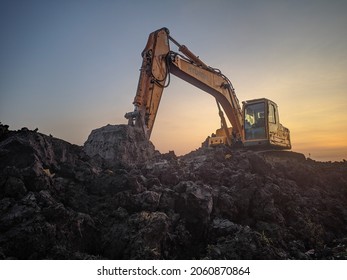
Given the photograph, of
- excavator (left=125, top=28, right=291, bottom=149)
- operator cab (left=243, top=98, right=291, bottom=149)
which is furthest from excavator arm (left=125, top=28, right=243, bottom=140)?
operator cab (left=243, top=98, right=291, bottom=149)

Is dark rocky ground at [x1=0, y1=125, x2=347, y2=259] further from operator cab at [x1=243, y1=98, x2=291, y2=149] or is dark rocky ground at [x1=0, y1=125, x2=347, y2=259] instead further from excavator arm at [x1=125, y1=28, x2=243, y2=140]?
operator cab at [x1=243, y1=98, x2=291, y2=149]

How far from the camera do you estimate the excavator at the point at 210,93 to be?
21.7 ft

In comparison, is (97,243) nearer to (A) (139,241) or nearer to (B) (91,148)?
(A) (139,241)

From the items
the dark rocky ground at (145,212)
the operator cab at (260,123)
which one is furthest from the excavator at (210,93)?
the dark rocky ground at (145,212)

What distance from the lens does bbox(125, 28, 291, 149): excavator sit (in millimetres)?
6609

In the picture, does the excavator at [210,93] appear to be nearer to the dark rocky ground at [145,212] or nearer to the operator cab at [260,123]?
the operator cab at [260,123]

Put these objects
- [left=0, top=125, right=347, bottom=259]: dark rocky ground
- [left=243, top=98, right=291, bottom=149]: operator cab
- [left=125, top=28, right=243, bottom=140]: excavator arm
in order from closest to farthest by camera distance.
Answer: [left=0, top=125, right=347, bottom=259]: dark rocky ground, [left=125, top=28, right=243, bottom=140]: excavator arm, [left=243, top=98, right=291, bottom=149]: operator cab

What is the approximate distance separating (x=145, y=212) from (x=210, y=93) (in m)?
7.07

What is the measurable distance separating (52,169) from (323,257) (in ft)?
13.1

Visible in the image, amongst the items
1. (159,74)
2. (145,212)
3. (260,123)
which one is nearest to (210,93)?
(260,123)

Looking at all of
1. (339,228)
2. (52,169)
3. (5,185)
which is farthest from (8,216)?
(339,228)

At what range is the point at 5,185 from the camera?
3.11 meters

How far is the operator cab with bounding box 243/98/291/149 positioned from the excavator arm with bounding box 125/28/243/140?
135cm

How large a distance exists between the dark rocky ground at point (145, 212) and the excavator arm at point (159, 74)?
1.58 m
